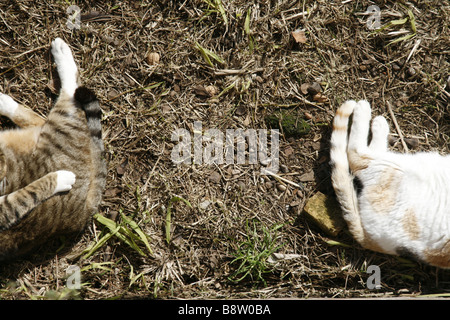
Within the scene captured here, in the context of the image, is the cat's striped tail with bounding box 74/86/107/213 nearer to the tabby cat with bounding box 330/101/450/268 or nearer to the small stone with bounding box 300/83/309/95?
the small stone with bounding box 300/83/309/95

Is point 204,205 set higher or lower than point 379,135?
lower

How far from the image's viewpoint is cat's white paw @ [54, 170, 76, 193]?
2436mm

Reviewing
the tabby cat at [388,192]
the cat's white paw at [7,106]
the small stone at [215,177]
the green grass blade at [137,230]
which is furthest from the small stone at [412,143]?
the cat's white paw at [7,106]

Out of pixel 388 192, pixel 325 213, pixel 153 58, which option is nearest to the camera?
pixel 388 192

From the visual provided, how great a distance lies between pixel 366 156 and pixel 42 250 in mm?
2701

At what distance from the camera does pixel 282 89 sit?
2992 mm

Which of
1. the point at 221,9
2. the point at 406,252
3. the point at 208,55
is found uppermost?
the point at 221,9

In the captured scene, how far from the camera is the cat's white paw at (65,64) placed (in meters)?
2.79

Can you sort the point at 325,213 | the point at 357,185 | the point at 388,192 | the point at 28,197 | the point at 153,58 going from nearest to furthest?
the point at 28,197 → the point at 388,192 → the point at 357,185 → the point at 325,213 → the point at 153,58

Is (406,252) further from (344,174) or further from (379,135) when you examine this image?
(379,135)

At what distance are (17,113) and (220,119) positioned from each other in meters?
1.61

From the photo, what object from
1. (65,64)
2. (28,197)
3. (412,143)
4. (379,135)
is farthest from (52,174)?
(412,143)

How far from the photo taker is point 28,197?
2408 millimetres

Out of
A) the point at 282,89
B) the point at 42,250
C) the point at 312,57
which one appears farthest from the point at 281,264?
the point at 42,250
